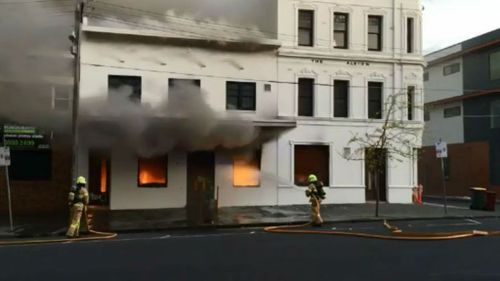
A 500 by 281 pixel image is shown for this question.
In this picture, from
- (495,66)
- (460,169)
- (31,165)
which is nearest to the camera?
(31,165)

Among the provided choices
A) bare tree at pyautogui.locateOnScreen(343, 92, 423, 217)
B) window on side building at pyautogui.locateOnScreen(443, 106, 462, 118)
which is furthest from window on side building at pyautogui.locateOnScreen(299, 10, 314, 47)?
window on side building at pyautogui.locateOnScreen(443, 106, 462, 118)

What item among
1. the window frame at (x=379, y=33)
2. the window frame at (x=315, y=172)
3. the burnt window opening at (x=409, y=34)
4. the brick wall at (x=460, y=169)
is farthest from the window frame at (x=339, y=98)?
the brick wall at (x=460, y=169)

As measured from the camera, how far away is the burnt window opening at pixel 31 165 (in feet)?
71.8

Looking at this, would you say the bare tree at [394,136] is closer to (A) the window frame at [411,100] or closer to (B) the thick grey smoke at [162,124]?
(A) the window frame at [411,100]

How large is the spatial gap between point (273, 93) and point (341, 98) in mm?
3357

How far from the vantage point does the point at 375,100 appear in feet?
84.9

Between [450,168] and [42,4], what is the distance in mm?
27876

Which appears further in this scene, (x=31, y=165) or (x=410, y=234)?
(x=31, y=165)

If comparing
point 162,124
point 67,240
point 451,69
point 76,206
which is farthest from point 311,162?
point 451,69

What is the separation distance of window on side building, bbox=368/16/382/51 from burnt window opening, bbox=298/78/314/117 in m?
3.48

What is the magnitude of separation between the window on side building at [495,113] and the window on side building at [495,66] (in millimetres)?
1522

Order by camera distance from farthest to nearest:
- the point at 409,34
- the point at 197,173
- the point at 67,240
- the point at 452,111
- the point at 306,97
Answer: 1. the point at 452,111
2. the point at 409,34
3. the point at 306,97
4. the point at 197,173
5. the point at 67,240

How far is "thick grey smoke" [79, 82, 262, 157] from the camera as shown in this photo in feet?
66.5

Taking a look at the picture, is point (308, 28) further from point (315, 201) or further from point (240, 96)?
point (315, 201)
